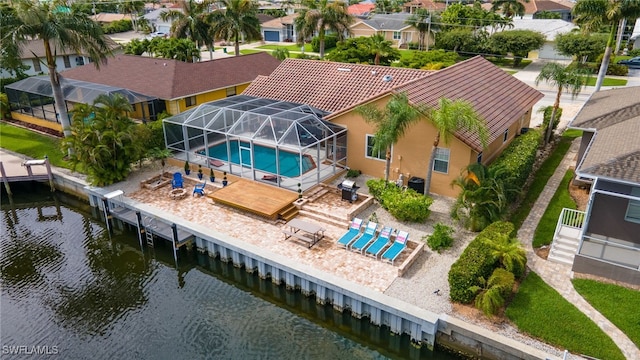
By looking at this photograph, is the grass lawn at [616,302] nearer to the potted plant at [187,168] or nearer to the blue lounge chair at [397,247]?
the blue lounge chair at [397,247]

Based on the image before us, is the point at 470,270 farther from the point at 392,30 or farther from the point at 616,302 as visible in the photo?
the point at 392,30

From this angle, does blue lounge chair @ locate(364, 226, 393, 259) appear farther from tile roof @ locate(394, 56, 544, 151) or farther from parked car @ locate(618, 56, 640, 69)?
parked car @ locate(618, 56, 640, 69)

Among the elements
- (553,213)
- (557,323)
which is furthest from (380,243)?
(553,213)

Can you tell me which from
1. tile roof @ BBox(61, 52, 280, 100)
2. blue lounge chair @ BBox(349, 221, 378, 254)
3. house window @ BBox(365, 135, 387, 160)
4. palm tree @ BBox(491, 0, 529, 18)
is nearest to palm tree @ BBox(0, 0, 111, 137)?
tile roof @ BBox(61, 52, 280, 100)

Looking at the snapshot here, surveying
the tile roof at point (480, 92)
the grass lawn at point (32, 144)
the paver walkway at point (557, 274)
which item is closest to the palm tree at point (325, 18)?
the tile roof at point (480, 92)

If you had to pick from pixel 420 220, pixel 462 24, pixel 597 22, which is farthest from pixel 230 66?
pixel 462 24
